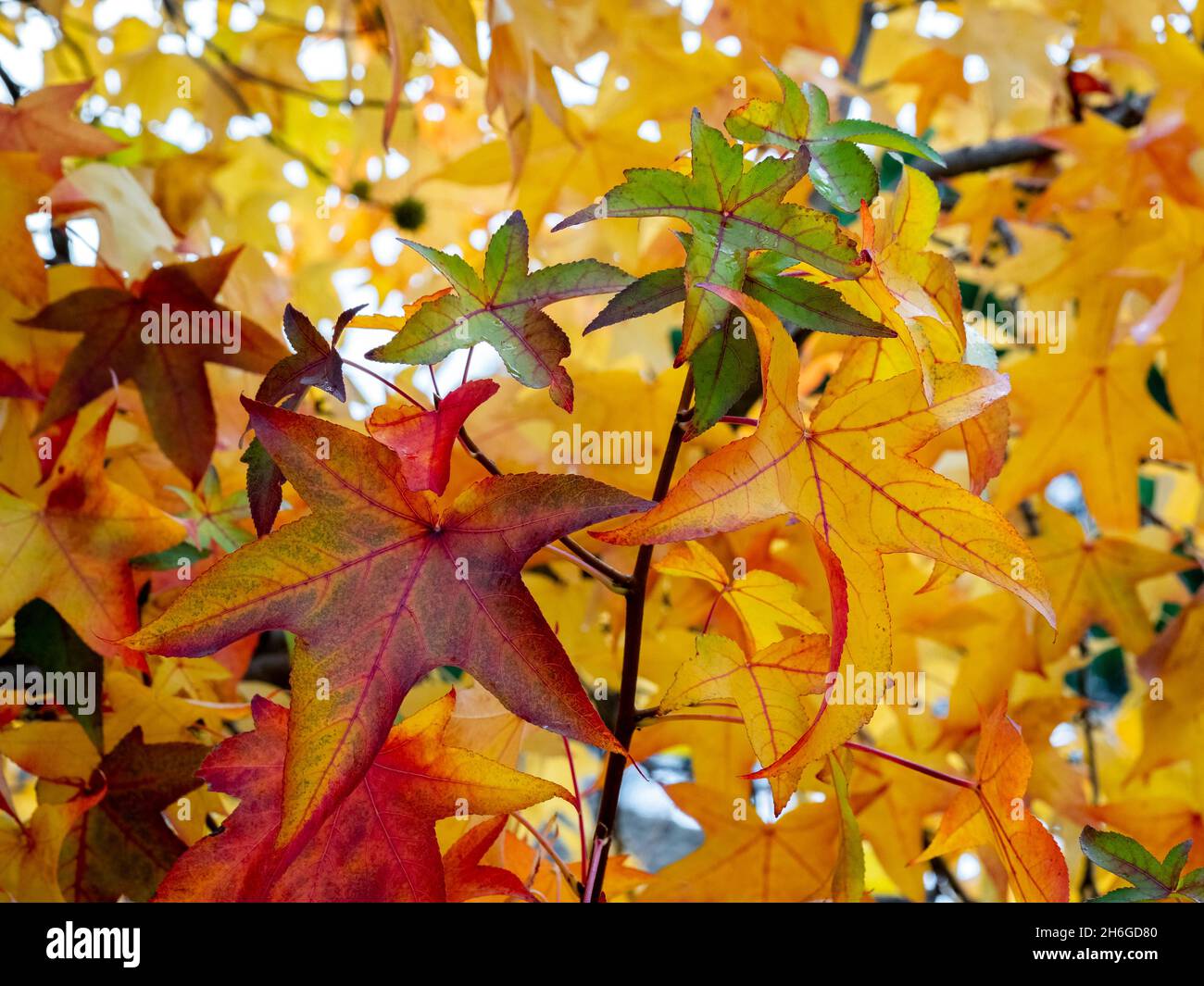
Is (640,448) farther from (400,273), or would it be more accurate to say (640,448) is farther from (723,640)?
(400,273)

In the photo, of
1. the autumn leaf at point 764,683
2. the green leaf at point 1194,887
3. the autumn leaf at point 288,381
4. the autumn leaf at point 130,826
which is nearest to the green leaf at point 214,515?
the autumn leaf at point 130,826

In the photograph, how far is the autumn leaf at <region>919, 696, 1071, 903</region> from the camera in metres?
0.54

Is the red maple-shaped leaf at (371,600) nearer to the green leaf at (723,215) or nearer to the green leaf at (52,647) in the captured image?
the green leaf at (723,215)

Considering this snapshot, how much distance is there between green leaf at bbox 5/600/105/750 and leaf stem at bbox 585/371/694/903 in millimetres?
355

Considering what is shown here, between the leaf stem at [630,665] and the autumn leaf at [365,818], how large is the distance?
47mm

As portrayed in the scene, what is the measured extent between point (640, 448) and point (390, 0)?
0.43 metres

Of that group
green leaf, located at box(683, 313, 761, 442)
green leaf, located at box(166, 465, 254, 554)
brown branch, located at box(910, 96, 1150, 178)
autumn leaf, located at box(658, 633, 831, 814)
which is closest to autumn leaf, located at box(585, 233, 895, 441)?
green leaf, located at box(683, 313, 761, 442)

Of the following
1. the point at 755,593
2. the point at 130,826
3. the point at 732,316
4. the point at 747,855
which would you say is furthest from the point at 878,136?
the point at 130,826

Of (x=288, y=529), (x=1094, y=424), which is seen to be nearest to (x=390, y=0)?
(x=288, y=529)

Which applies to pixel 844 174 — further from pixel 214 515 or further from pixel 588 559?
A: pixel 214 515

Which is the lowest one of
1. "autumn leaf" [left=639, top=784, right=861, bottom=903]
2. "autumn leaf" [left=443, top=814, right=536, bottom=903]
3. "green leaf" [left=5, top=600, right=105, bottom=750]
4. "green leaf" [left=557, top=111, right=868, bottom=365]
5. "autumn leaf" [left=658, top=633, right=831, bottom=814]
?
"autumn leaf" [left=639, top=784, right=861, bottom=903]

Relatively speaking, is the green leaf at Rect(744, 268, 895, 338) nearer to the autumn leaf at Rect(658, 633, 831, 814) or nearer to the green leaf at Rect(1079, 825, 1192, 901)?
the autumn leaf at Rect(658, 633, 831, 814)

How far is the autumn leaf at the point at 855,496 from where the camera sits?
427mm
